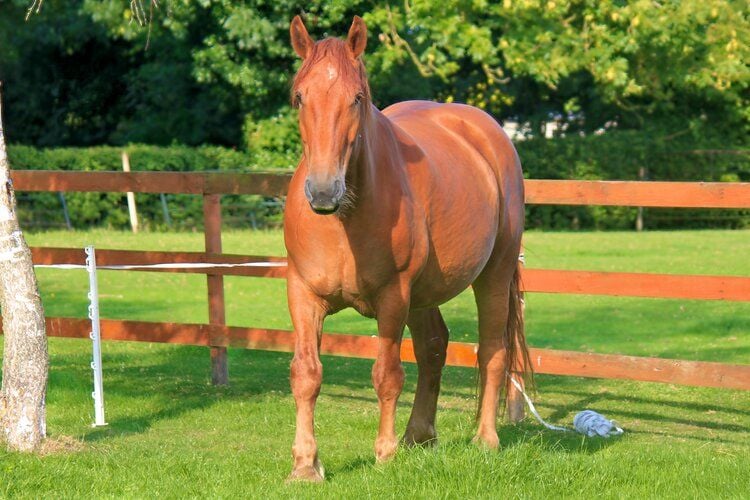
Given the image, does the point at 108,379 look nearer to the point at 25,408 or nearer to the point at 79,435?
the point at 79,435

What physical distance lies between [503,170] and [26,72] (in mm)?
28527

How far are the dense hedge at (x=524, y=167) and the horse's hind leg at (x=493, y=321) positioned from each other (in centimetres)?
1912

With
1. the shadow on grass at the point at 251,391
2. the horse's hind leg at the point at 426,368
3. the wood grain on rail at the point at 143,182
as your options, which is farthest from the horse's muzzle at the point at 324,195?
the wood grain on rail at the point at 143,182

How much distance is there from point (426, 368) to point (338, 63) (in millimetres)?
2211

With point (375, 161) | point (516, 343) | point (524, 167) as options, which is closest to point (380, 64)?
point (524, 167)

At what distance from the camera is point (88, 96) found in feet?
107

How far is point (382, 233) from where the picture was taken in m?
4.98

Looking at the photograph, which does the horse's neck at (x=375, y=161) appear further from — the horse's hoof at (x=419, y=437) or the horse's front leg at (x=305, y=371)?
the horse's hoof at (x=419, y=437)

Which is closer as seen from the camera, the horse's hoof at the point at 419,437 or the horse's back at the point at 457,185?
the horse's back at the point at 457,185

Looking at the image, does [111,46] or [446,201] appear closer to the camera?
[446,201]

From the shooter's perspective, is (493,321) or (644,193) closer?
(493,321)

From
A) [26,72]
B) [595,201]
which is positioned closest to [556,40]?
[595,201]

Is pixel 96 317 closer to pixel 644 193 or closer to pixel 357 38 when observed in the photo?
pixel 357 38

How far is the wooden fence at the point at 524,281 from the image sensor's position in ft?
22.4
